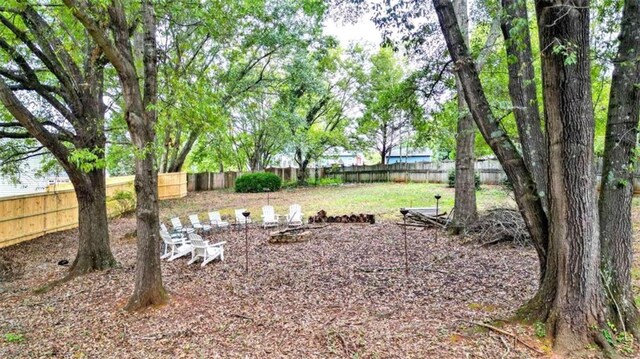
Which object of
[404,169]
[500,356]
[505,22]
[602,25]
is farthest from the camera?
[404,169]

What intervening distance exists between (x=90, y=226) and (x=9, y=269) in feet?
6.99

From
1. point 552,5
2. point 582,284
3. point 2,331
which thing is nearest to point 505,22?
point 552,5

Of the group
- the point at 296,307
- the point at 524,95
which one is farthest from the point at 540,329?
the point at 296,307

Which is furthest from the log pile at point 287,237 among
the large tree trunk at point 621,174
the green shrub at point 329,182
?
the green shrub at point 329,182

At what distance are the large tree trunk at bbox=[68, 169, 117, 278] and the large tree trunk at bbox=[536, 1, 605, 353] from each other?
6.76 meters

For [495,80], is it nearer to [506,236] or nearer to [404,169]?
[506,236]

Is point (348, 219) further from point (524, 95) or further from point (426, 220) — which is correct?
point (524, 95)

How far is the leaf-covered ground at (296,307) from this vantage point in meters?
3.50

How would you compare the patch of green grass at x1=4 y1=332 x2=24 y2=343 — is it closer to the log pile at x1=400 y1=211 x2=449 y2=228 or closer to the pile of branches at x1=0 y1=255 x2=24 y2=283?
the pile of branches at x1=0 y1=255 x2=24 y2=283

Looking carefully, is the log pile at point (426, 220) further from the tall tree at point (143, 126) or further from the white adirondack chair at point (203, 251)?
the tall tree at point (143, 126)

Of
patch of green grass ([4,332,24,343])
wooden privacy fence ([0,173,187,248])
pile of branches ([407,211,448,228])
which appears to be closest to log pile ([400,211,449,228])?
pile of branches ([407,211,448,228])

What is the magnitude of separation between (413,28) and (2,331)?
628 cm

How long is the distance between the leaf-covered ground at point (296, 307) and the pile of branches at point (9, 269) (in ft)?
0.70

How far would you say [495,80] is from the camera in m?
8.39
